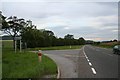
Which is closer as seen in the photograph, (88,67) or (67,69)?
(67,69)

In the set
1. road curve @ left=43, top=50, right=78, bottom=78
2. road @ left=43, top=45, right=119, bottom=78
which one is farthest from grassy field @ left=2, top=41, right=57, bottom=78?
road @ left=43, top=45, right=119, bottom=78

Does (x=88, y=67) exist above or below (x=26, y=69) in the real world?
below

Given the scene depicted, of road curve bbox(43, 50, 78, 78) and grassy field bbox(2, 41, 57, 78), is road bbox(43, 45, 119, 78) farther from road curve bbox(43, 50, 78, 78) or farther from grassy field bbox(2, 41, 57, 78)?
grassy field bbox(2, 41, 57, 78)

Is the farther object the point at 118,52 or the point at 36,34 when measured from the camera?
the point at 36,34

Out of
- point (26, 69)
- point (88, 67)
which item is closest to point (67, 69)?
point (88, 67)

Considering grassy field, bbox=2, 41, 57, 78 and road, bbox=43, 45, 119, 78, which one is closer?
grassy field, bbox=2, 41, 57, 78

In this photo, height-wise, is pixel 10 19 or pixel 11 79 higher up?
pixel 10 19

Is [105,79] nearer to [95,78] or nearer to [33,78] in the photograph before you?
[95,78]

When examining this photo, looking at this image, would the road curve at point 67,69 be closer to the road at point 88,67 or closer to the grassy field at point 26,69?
the road at point 88,67

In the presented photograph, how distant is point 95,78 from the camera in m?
11.9

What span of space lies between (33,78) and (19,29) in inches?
2509

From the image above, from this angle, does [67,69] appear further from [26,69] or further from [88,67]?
[26,69]

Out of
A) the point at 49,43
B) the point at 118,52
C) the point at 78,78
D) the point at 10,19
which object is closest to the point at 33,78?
the point at 78,78

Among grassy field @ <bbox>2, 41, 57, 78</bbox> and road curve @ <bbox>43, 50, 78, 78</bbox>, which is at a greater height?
grassy field @ <bbox>2, 41, 57, 78</bbox>
